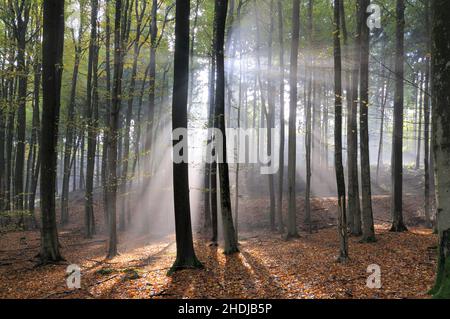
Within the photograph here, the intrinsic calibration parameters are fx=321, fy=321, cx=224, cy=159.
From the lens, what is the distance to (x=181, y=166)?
8250 mm

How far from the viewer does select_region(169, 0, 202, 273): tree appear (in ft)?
26.9

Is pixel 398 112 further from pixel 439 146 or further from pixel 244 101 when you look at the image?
pixel 244 101

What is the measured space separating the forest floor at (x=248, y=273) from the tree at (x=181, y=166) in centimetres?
50

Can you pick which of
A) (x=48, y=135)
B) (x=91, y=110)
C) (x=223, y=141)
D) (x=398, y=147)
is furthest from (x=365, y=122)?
(x=91, y=110)

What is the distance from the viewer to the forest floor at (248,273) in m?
6.43

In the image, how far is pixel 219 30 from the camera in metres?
9.99

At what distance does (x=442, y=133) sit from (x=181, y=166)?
5586 mm

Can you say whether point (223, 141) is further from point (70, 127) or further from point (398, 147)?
point (70, 127)

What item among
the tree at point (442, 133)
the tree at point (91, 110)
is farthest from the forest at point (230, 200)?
the tree at point (91, 110)

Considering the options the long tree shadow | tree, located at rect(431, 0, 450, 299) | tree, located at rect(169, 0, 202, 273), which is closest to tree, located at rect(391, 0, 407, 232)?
the long tree shadow

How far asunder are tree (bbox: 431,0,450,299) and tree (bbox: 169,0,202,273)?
528cm

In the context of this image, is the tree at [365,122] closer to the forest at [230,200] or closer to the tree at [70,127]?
the forest at [230,200]

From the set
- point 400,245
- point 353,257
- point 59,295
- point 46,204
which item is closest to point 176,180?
point 59,295

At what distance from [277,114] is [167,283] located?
29500 millimetres
